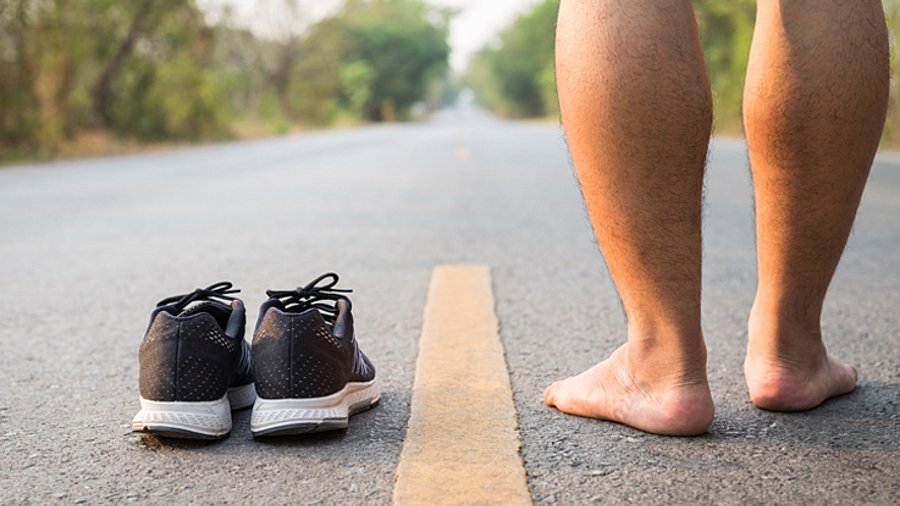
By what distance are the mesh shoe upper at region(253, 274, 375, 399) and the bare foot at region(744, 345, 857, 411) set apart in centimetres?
74

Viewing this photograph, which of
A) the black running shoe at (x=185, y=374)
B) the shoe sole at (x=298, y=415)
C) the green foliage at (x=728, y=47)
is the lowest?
the green foliage at (x=728, y=47)

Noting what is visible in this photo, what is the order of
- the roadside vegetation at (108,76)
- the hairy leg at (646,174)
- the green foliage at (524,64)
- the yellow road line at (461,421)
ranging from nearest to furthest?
1. the yellow road line at (461,421)
2. the hairy leg at (646,174)
3. the roadside vegetation at (108,76)
4. the green foliage at (524,64)

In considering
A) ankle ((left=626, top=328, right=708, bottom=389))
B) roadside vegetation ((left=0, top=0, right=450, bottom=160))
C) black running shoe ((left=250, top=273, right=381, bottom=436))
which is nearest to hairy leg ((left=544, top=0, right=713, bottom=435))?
ankle ((left=626, top=328, right=708, bottom=389))

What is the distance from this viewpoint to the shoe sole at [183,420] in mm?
1535

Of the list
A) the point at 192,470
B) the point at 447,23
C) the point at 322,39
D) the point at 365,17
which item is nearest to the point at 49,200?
the point at 192,470

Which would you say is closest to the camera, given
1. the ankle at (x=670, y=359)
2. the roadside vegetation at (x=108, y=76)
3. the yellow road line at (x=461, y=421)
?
the yellow road line at (x=461, y=421)

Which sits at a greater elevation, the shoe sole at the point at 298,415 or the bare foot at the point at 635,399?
the shoe sole at the point at 298,415

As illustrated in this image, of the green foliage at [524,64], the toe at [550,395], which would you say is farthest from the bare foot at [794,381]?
the green foliage at [524,64]

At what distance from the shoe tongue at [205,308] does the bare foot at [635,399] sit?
0.62 metres

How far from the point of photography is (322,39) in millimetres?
43656

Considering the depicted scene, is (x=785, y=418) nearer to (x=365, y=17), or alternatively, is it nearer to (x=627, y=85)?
(x=627, y=85)

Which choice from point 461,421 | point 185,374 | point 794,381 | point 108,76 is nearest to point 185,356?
point 185,374

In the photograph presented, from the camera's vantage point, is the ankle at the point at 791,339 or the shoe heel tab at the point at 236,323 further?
the ankle at the point at 791,339

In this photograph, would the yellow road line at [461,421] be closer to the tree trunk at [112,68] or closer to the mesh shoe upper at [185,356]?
the mesh shoe upper at [185,356]
